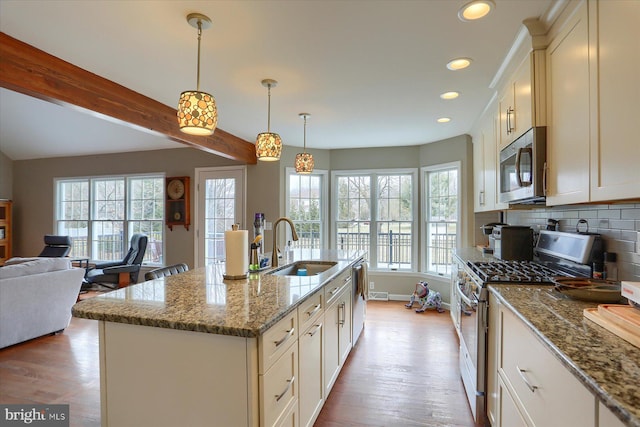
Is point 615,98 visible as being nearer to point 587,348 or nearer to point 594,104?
point 594,104

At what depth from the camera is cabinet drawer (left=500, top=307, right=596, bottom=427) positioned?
0.94 metres

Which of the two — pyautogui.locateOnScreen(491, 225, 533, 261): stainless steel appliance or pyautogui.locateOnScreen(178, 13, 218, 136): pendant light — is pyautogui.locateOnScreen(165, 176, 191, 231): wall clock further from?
pyautogui.locateOnScreen(491, 225, 533, 261): stainless steel appliance

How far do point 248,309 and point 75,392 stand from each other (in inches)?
79.1

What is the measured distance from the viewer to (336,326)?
2465mm

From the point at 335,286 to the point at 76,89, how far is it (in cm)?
236

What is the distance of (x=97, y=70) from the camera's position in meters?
2.42

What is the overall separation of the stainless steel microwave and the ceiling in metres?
0.62

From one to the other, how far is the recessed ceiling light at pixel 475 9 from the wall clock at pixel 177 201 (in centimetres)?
478

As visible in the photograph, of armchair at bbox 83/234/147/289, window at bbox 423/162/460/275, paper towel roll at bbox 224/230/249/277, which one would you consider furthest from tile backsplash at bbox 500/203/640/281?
armchair at bbox 83/234/147/289

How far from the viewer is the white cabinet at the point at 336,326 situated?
7.25 ft

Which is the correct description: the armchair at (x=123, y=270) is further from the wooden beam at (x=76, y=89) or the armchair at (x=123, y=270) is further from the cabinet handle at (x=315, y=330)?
the cabinet handle at (x=315, y=330)

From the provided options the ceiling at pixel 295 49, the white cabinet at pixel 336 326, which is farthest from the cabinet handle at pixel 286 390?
the ceiling at pixel 295 49

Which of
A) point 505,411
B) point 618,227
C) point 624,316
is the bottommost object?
point 505,411

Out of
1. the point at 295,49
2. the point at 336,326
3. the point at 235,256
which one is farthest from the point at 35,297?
the point at 295,49
